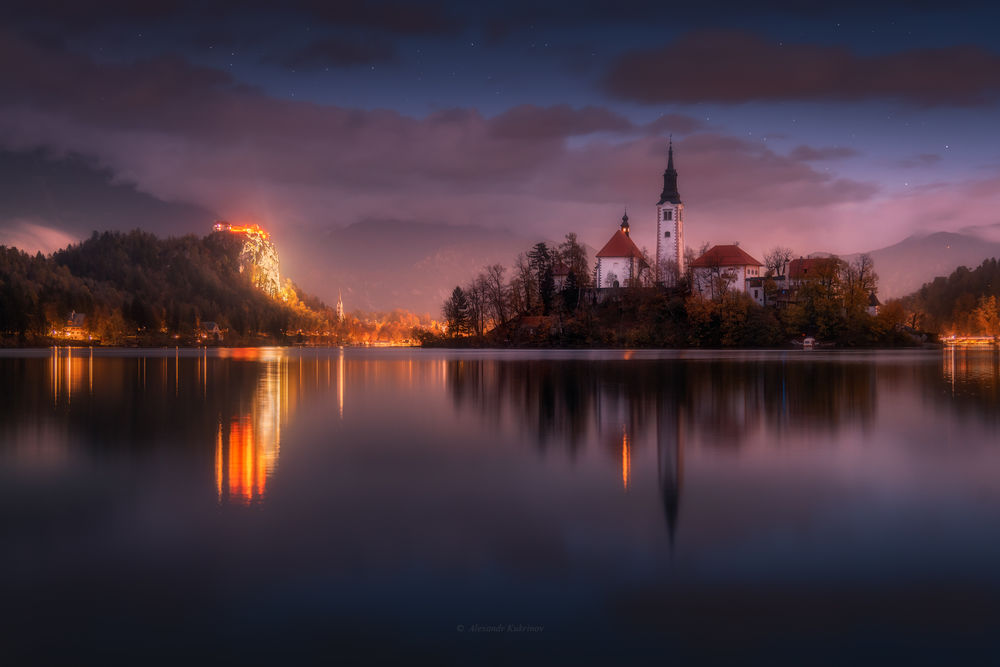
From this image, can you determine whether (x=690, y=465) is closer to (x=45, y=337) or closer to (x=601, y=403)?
(x=601, y=403)

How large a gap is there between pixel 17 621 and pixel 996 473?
52.8 ft

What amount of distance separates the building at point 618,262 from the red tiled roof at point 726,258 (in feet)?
33.0

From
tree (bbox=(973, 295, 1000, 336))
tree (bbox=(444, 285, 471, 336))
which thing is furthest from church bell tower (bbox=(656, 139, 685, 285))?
tree (bbox=(973, 295, 1000, 336))

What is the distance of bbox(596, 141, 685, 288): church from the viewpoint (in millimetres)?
123875

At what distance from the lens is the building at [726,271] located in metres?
113

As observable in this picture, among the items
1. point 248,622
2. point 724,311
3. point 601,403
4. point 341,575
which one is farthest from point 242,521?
point 724,311

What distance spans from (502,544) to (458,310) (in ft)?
383

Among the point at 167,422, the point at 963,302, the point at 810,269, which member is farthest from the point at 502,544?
the point at 963,302

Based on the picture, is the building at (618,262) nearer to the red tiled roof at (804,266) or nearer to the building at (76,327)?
the red tiled roof at (804,266)

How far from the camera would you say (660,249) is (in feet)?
424

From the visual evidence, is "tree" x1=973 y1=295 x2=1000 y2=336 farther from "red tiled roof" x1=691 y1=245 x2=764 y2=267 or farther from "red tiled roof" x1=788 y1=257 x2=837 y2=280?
"red tiled roof" x1=691 y1=245 x2=764 y2=267

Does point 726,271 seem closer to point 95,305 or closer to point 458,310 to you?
point 458,310

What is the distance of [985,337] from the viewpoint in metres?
162

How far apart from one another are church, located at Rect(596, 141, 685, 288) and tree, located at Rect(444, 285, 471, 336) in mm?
23150
